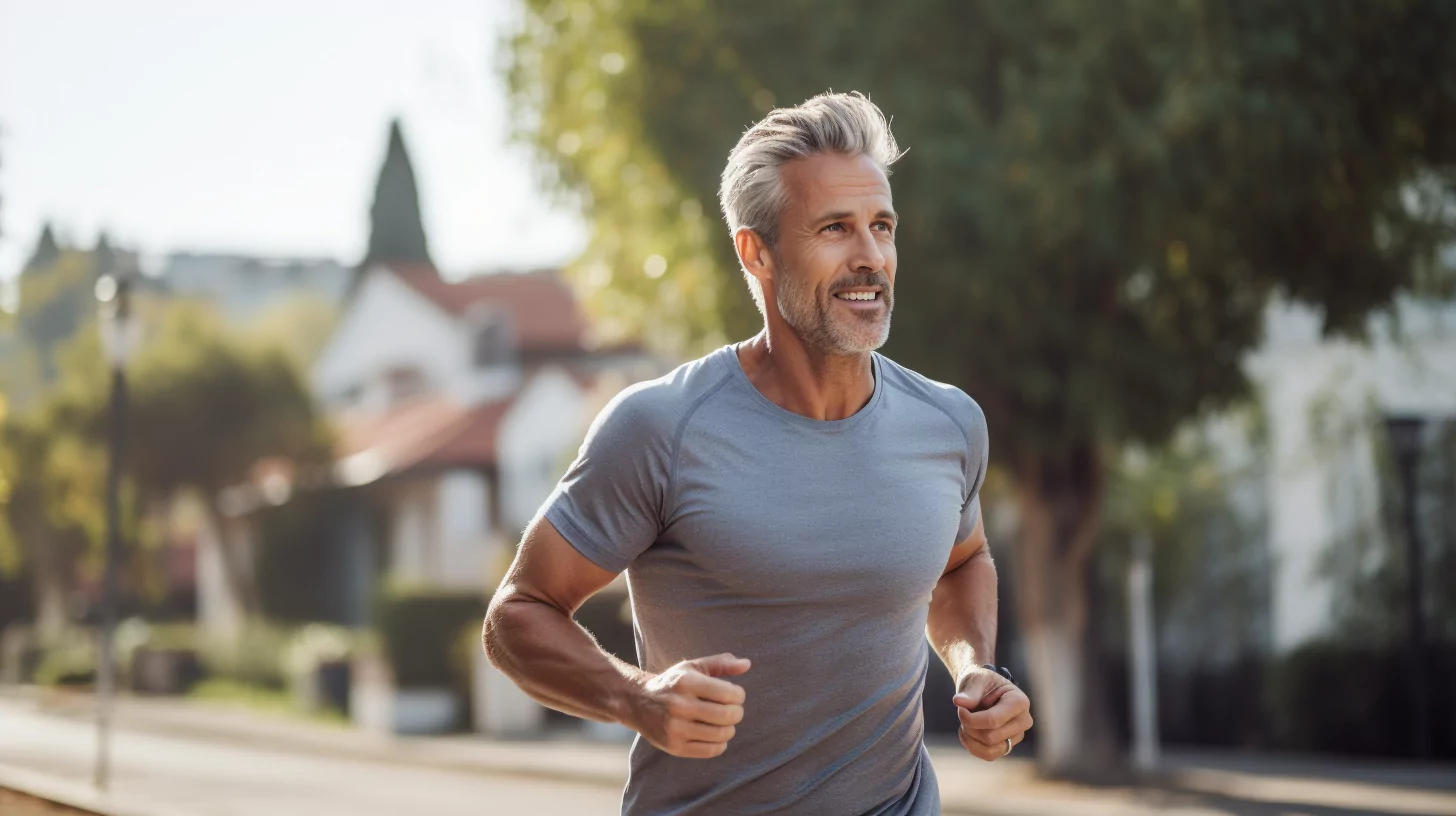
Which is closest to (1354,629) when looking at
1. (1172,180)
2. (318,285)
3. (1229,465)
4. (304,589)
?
(1229,465)

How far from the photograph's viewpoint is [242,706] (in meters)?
35.3

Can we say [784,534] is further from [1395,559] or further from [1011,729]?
[1395,559]

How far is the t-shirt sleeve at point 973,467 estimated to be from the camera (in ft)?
11.8

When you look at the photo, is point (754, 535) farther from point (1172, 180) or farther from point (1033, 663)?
point (1033, 663)

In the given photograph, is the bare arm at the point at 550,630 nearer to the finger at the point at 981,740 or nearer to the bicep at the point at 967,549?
the finger at the point at 981,740

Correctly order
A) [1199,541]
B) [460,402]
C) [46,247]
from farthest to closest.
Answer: [46,247], [460,402], [1199,541]

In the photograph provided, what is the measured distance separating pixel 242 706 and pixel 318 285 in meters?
63.9

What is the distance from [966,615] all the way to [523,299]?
133ft

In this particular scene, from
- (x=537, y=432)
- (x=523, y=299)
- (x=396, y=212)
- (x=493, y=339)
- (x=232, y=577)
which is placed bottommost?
(x=232, y=577)

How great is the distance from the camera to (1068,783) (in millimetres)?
17047

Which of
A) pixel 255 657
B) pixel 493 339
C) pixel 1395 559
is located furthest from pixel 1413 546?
pixel 493 339

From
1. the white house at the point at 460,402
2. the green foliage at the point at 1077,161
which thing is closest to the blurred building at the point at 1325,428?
the green foliage at the point at 1077,161

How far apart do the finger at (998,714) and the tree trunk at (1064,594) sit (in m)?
14.0

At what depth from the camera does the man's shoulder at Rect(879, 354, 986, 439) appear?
141 inches
